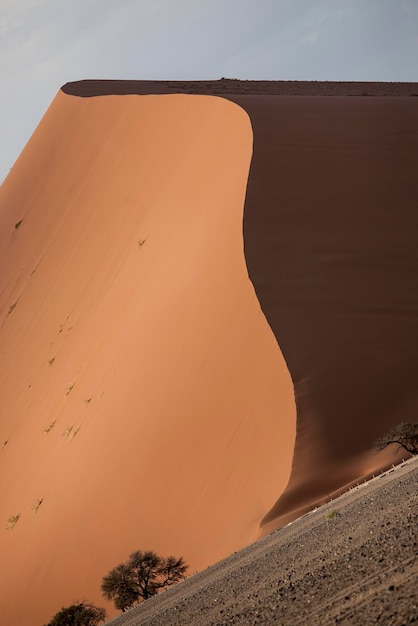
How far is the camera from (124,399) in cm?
1316

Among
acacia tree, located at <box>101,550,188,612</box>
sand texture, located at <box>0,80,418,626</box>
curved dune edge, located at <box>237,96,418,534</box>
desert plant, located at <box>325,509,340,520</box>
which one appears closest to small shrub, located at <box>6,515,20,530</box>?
sand texture, located at <box>0,80,418,626</box>

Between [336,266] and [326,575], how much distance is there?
796 centimetres

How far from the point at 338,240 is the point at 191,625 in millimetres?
8466

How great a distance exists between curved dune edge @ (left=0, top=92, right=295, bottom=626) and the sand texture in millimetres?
37

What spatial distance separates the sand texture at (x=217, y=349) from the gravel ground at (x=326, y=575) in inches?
59.8

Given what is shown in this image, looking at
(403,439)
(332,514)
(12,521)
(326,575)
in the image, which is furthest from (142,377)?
(326,575)

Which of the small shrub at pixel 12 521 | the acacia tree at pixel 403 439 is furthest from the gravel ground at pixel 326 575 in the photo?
the small shrub at pixel 12 521

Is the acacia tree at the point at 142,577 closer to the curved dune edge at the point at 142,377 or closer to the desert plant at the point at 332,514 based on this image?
the curved dune edge at the point at 142,377

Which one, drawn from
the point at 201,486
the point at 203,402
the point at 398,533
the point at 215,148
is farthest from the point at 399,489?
the point at 215,148

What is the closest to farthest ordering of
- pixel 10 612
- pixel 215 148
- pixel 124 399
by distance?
pixel 10 612, pixel 124 399, pixel 215 148

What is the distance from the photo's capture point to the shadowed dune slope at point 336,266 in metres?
10.3

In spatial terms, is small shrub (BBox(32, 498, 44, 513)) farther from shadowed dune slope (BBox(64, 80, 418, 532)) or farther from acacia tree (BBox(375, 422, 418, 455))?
acacia tree (BBox(375, 422, 418, 455))

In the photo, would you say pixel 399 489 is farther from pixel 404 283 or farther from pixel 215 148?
pixel 215 148

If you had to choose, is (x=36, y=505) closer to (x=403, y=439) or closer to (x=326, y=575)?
(x=403, y=439)
